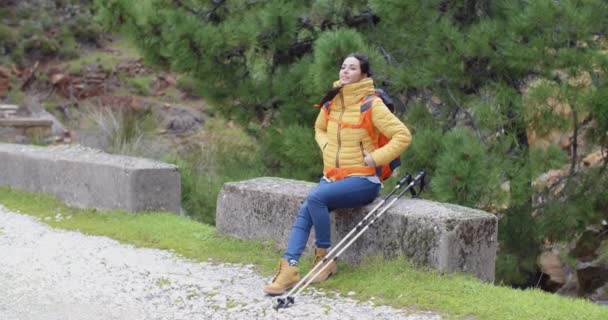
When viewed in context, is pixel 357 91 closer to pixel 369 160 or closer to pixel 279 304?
pixel 369 160

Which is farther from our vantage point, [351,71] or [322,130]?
[322,130]

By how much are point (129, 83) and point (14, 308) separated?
2765 centimetres

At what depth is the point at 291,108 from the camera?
995 centimetres

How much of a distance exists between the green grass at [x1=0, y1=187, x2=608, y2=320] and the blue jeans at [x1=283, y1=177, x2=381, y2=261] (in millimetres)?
297

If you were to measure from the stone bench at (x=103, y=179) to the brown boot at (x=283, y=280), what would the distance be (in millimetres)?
2920

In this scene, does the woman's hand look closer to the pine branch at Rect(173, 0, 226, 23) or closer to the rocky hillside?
the pine branch at Rect(173, 0, 226, 23)

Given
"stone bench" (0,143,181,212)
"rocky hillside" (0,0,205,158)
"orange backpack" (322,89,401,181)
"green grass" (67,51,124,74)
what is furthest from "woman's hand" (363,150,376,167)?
"green grass" (67,51,124,74)

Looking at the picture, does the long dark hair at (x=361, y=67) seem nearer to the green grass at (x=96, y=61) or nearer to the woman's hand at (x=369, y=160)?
the woman's hand at (x=369, y=160)

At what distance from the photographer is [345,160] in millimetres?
5555

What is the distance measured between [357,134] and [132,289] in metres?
1.76

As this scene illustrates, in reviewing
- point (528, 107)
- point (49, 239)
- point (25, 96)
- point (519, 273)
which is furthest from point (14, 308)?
point (25, 96)

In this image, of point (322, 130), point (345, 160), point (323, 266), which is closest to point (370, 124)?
point (345, 160)

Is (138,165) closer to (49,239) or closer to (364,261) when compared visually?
(49,239)

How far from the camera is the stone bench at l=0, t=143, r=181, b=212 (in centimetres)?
798
